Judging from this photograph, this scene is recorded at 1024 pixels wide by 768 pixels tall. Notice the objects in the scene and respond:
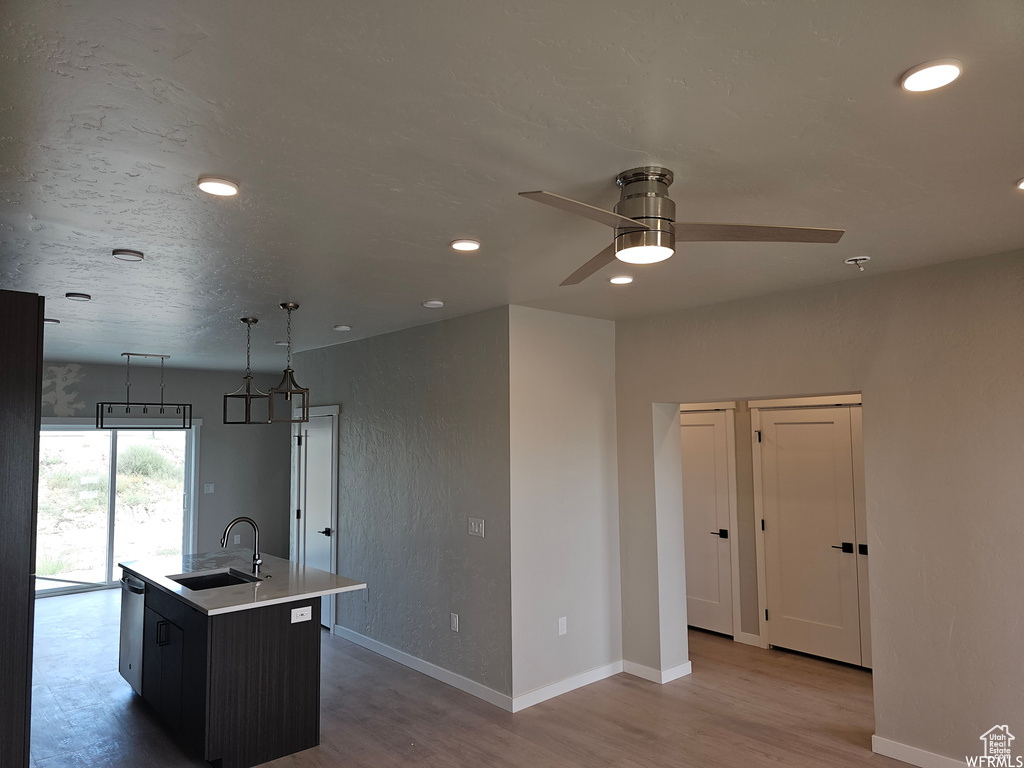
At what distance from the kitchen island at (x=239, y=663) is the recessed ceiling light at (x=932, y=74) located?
332 cm

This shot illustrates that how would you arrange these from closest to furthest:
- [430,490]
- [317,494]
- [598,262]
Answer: [598,262], [430,490], [317,494]

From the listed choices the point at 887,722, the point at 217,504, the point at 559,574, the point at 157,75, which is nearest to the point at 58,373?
the point at 217,504

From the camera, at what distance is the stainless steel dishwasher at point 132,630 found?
4.33 m

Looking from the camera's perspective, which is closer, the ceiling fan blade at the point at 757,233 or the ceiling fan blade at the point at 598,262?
the ceiling fan blade at the point at 757,233

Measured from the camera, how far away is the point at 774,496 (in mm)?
5375

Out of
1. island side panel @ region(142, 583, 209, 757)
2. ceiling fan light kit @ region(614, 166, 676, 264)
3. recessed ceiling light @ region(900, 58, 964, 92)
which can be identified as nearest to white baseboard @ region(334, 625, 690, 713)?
island side panel @ region(142, 583, 209, 757)

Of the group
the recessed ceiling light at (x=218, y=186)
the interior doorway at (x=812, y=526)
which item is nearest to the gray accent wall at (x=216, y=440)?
the interior doorway at (x=812, y=526)

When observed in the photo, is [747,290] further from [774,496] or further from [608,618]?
[608,618]

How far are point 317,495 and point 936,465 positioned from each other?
16.3 feet

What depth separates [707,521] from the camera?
5.86 meters

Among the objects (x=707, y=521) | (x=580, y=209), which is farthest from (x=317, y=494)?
(x=580, y=209)

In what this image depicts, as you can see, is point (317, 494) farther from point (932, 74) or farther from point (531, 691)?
point (932, 74)

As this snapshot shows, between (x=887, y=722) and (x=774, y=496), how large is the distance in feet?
6.79

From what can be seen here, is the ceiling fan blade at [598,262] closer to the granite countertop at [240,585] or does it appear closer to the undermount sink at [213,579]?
the granite countertop at [240,585]
